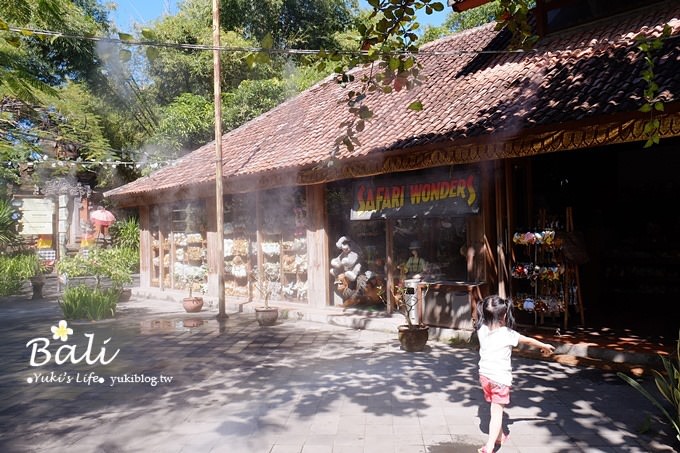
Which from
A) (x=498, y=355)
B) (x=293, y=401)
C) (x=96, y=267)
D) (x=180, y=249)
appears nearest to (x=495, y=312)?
(x=498, y=355)

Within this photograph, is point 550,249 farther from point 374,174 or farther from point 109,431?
point 109,431

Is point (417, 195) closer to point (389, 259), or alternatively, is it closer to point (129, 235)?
point (389, 259)

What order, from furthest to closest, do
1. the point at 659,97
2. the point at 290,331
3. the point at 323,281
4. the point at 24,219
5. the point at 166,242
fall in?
the point at 24,219 < the point at 166,242 < the point at 323,281 < the point at 290,331 < the point at 659,97

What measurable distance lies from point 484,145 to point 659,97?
2304mm

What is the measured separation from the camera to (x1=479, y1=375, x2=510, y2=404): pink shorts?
3963 mm

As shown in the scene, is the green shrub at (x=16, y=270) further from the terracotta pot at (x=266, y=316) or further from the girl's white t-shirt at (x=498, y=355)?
the girl's white t-shirt at (x=498, y=355)

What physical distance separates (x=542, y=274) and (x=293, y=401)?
4245 millimetres

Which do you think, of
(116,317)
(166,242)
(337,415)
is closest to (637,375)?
(337,415)

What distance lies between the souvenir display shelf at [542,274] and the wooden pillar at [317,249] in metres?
4.09

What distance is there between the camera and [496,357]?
4039 mm

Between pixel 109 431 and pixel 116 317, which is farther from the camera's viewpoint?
pixel 116 317

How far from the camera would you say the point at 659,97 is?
5820 millimetres

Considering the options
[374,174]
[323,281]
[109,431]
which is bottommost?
[109,431]

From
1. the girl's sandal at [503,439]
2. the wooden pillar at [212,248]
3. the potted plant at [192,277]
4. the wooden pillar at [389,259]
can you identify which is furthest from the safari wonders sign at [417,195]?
the potted plant at [192,277]
